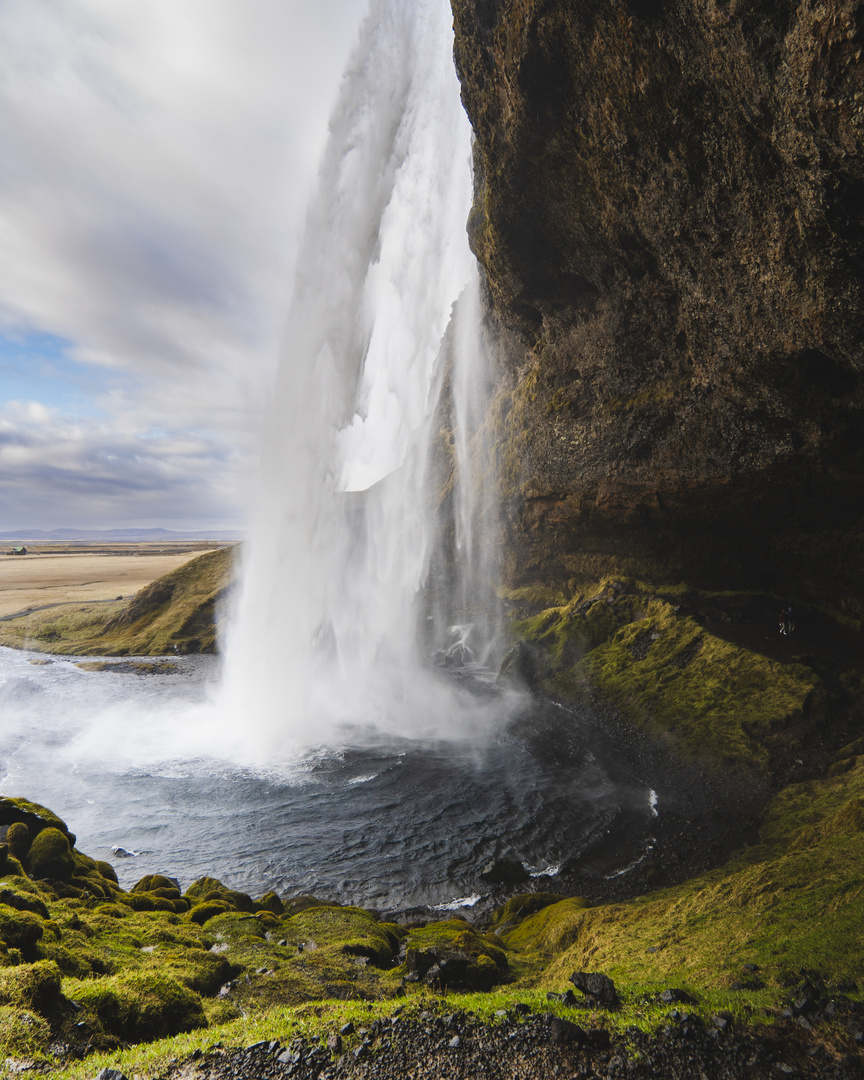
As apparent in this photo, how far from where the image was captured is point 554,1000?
7.87 meters

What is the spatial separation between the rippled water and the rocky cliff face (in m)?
14.4

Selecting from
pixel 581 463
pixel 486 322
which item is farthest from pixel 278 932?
pixel 486 322

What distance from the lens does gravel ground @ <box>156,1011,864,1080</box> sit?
6.28 meters

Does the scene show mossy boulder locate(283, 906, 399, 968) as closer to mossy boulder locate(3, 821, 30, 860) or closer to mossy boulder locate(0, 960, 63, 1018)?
mossy boulder locate(0, 960, 63, 1018)

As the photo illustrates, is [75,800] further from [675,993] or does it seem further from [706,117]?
[706,117]

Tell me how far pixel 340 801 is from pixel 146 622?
47.0 meters

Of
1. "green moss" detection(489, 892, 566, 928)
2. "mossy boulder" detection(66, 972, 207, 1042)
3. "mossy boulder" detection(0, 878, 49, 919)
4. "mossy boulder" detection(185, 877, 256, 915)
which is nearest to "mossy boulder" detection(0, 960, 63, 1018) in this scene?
"mossy boulder" detection(66, 972, 207, 1042)

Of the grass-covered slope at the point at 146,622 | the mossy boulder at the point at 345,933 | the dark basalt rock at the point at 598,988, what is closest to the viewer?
the dark basalt rock at the point at 598,988

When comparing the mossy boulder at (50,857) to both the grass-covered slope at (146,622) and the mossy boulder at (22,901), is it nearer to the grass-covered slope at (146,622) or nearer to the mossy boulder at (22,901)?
the mossy boulder at (22,901)

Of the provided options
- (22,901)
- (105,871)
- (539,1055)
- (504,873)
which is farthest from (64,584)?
(539,1055)

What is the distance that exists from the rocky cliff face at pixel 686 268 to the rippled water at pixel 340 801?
14.4 meters

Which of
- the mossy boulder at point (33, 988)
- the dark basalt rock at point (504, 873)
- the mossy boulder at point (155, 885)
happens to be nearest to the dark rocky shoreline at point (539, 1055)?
the mossy boulder at point (33, 988)

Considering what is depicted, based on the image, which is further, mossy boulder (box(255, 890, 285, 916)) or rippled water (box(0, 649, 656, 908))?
rippled water (box(0, 649, 656, 908))

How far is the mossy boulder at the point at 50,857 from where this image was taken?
12.6m
